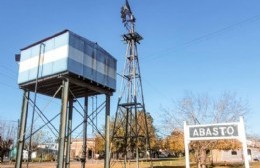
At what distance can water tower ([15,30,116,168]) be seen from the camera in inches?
714

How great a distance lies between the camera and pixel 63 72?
18062 mm

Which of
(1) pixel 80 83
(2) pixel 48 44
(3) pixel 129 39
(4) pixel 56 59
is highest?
(3) pixel 129 39

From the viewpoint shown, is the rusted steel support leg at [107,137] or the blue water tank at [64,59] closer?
the blue water tank at [64,59]

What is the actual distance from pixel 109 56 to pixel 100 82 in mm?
2683

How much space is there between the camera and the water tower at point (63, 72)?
59.5 feet

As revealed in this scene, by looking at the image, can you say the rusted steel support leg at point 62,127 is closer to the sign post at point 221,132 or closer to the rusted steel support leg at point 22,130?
the rusted steel support leg at point 22,130

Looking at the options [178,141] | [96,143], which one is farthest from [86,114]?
[96,143]

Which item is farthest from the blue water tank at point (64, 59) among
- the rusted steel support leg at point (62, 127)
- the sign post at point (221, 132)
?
the sign post at point (221, 132)

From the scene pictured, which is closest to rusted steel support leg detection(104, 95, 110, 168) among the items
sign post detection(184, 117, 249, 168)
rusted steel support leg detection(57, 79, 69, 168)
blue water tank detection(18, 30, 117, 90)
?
blue water tank detection(18, 30, 117, 90)

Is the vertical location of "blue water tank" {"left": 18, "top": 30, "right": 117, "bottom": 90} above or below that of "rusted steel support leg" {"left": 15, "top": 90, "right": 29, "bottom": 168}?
above

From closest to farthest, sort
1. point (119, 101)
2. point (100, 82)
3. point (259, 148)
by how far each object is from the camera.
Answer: point (100, 82)
point (119, 101)
point (259, 148)

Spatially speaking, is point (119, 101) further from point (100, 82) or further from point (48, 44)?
point (48, 44)

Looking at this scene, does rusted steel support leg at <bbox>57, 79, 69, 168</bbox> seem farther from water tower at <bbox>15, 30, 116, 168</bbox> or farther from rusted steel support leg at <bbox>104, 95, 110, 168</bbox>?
rusted steel support leg at <bbox>104, 95, 110, 168</bbox>

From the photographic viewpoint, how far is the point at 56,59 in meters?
18.6
